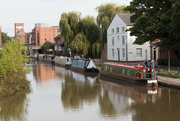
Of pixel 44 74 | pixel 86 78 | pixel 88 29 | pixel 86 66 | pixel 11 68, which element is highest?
pixel 88 29

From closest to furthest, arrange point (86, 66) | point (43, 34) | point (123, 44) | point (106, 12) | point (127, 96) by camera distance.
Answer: point (127, 96) → point (86, 66) → point (123, 44) → point (106, 12) → point (43, 34)

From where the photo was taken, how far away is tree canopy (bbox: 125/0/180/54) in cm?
2802

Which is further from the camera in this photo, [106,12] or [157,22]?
[106,12]

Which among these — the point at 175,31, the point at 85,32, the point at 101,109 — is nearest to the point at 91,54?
the point at 85,32

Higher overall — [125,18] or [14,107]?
[125,18]

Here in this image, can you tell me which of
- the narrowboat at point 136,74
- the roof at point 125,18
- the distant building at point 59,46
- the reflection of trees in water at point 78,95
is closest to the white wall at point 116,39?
the roof at point 125,18

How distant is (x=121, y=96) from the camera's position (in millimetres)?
19344

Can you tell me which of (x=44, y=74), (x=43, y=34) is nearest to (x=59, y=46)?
(x=43, y=34)

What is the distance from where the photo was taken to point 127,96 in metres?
19.2

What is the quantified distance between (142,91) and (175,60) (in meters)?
13.9

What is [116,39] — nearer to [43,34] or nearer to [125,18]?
[125,18]

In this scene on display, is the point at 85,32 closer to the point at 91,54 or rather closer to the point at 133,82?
the point at 91,54

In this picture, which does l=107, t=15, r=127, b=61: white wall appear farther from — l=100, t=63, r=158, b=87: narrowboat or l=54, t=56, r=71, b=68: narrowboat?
l=100, t=63, r=158, b=87: narrowboat

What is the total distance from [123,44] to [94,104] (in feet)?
102
